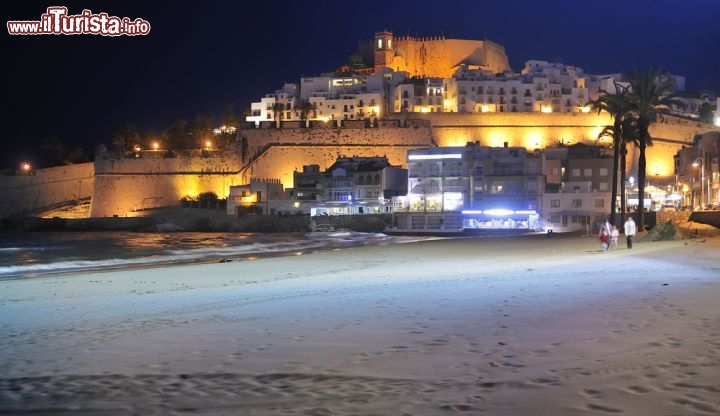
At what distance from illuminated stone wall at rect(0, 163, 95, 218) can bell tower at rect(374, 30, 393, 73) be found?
125 feet

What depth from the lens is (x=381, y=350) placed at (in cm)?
557

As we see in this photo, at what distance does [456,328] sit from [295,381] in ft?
7.78

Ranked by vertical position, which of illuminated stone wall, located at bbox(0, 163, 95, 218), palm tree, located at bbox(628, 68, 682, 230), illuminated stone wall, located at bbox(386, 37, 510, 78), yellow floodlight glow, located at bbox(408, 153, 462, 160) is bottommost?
illuminated stone wall, located at bbox(0, 163, 95, 218)

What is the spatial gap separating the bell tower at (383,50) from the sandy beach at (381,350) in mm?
74706

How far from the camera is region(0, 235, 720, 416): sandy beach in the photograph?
4.14 m

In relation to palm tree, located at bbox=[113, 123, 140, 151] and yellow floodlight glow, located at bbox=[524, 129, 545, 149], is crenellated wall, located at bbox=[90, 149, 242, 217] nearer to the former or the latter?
palm tree, located at bbox=[113, 123, 140, 151]

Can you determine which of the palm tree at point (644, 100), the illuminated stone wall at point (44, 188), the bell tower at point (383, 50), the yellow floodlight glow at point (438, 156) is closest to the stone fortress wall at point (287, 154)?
the illuminated stone wall at point (44, 188)

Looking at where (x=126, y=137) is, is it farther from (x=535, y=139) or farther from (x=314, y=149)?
(x=535, y=139)

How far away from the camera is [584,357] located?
5.01m

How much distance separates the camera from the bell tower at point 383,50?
83.2 meters

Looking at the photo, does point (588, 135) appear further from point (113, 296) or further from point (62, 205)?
point (113, 296)

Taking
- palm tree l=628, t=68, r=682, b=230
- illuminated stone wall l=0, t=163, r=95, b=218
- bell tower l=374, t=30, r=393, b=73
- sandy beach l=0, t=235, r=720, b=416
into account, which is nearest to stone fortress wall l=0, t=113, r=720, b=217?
illuminated stone wall l=0, t=163, r=95, b=218

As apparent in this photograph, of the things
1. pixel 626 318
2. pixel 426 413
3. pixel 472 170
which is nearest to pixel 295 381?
pixel 426 413

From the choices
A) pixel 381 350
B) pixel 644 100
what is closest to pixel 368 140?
pixel 644 100
